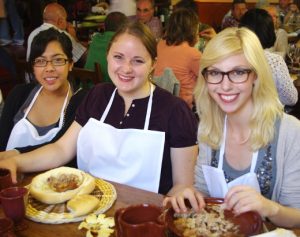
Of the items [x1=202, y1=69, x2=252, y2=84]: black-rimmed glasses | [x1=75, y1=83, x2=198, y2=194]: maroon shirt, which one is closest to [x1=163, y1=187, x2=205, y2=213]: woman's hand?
[x1=202, y1=69, x2=252, y2=84]: black-rimmed glasses

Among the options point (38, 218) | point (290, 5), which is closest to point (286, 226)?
point (38, 218)

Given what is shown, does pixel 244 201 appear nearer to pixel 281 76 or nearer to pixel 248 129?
pixel 248 129

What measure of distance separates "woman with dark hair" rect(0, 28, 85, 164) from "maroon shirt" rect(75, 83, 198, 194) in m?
0.29

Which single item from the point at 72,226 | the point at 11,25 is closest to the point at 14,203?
the point at 72,226

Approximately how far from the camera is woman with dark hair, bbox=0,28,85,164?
2.09m

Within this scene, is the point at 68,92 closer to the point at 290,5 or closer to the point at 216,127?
the point at 216,127

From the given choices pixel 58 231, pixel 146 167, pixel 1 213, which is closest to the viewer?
pixel 58 231

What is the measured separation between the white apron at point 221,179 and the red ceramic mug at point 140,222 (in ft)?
1.56

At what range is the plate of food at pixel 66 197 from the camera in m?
1.31

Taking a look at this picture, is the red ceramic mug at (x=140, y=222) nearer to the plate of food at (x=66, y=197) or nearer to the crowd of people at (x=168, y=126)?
the crowd of people at (x=168, y=126)

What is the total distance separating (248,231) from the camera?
108 centimetres

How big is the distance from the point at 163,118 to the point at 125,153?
22 centimetres

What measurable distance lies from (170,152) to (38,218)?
0.68m

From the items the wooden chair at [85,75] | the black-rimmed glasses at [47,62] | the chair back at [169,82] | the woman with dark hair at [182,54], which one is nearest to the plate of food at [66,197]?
the black-rimmed glasses at [47,62]
